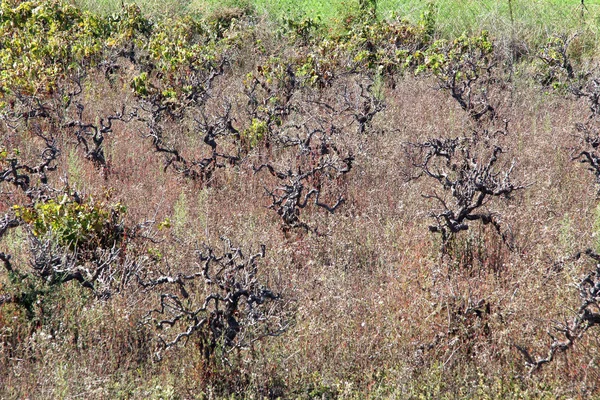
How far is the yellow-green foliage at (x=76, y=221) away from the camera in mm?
4016

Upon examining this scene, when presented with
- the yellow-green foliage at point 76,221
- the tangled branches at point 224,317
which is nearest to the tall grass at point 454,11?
the yellow-green foliage at point 76,221

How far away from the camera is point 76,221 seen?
164 inches

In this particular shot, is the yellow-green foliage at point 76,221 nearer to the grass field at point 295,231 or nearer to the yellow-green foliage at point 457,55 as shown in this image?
the grass field at point 295,231

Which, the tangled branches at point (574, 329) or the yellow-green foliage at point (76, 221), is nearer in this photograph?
the tangled branches at point (574, 329)

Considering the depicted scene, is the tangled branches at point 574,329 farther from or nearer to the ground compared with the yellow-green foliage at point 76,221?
nearer to the ground

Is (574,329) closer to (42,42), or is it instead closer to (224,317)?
(224,317)

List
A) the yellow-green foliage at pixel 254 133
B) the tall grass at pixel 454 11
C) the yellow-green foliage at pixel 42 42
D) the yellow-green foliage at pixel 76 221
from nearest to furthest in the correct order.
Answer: the yellow-green foliage at pixel 76 221, the yellow-green foliage at pixel 254 133, the yellow-green foliage at pixel 42 42, the tall grass at pixel 454 11

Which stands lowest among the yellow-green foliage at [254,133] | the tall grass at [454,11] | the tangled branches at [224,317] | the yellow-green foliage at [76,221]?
the tangled branches at [224,317]

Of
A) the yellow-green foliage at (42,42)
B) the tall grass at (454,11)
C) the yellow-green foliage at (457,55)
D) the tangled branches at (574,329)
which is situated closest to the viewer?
the tangled branches at (574,329)

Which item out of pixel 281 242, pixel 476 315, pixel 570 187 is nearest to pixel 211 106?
pixel 281 242

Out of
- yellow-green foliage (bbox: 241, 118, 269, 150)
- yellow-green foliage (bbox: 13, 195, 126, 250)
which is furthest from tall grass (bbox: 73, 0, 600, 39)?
yellow-green foliage (bbox: 13, 195, 126, 250)

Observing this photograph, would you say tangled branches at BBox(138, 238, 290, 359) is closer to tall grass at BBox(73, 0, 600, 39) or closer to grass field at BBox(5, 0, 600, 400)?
grass field at BBox(5, 0, 600, 400)

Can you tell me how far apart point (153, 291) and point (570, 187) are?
3.81 metres

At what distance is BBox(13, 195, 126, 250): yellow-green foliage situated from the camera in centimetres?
402
